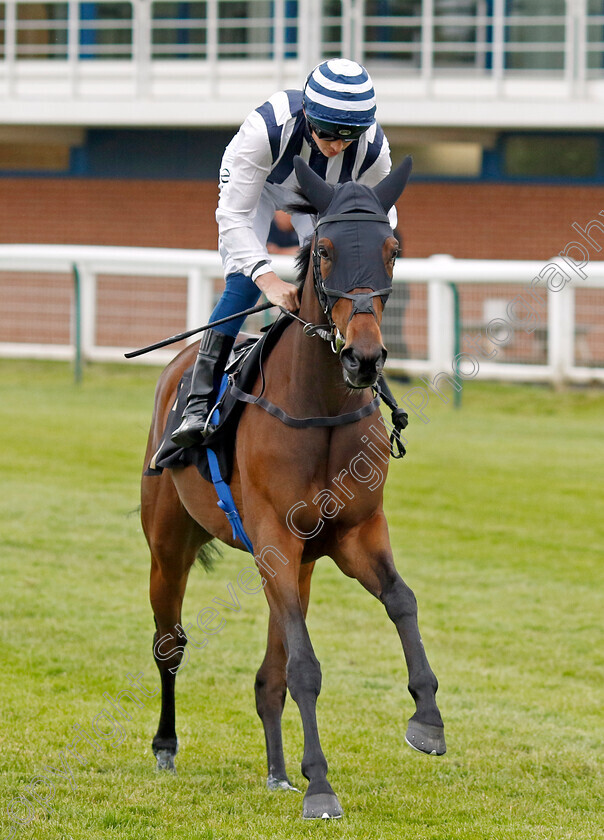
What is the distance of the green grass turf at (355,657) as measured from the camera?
13.7ft

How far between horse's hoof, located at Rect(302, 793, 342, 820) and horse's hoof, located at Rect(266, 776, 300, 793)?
2.69 feet

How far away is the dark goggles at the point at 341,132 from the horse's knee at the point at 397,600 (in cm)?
141

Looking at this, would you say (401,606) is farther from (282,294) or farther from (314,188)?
(314,188)

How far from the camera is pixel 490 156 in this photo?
17.4 meters

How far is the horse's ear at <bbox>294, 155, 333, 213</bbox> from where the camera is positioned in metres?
3.69

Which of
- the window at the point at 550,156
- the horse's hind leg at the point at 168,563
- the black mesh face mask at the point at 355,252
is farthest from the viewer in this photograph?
the window at the point at 550,156

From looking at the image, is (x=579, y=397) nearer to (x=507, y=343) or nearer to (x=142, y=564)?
(x=507, y=343)

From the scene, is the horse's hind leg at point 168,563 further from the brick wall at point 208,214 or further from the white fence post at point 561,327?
Answer: the brick wall at point 208,214

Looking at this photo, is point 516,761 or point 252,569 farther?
point 252,569

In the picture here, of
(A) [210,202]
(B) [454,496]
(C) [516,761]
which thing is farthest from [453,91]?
(C) [516,761]

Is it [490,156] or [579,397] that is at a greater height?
[490,156]

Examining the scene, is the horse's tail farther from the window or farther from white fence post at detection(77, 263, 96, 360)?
the window

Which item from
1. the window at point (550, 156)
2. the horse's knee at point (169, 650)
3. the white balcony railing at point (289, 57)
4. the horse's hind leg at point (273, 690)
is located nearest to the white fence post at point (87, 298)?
the white balcony railing at point (289, 57)

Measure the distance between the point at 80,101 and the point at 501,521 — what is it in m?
10.6
